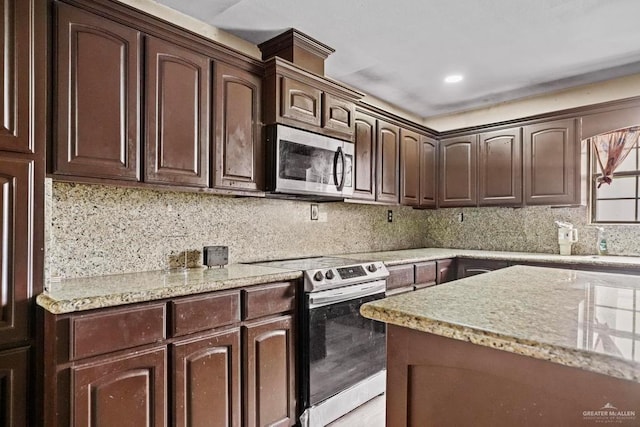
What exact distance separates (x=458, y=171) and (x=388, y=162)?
104cm

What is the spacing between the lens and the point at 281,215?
3.04 m

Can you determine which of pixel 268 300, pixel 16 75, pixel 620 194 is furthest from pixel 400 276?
pixel 16 75

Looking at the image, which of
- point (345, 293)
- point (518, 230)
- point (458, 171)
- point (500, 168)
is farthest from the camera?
point (458, 171)

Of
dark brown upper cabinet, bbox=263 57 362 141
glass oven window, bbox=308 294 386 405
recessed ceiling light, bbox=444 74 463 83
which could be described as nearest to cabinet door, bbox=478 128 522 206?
recessed ceiling light, bbox=444 74 463 83

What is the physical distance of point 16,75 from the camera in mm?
1483

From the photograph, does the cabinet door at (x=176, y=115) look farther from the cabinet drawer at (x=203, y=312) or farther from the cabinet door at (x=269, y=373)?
the cabinet door at (x=269, y=373)

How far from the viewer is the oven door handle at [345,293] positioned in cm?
224

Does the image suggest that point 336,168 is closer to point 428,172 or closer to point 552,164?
point 428,172

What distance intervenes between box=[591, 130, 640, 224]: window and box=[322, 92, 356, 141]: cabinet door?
2503 millimetres

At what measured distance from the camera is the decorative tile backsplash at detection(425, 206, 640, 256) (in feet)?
11.4

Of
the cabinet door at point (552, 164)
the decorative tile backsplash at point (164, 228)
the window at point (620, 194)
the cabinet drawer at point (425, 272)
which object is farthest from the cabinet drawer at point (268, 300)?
the window at point (620, 194)

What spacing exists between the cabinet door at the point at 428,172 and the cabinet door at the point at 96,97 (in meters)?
3.01

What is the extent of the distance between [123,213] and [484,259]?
3.07 meters

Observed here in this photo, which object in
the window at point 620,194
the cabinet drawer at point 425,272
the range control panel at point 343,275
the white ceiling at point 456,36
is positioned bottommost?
the cabinet drawer at point 425,272
